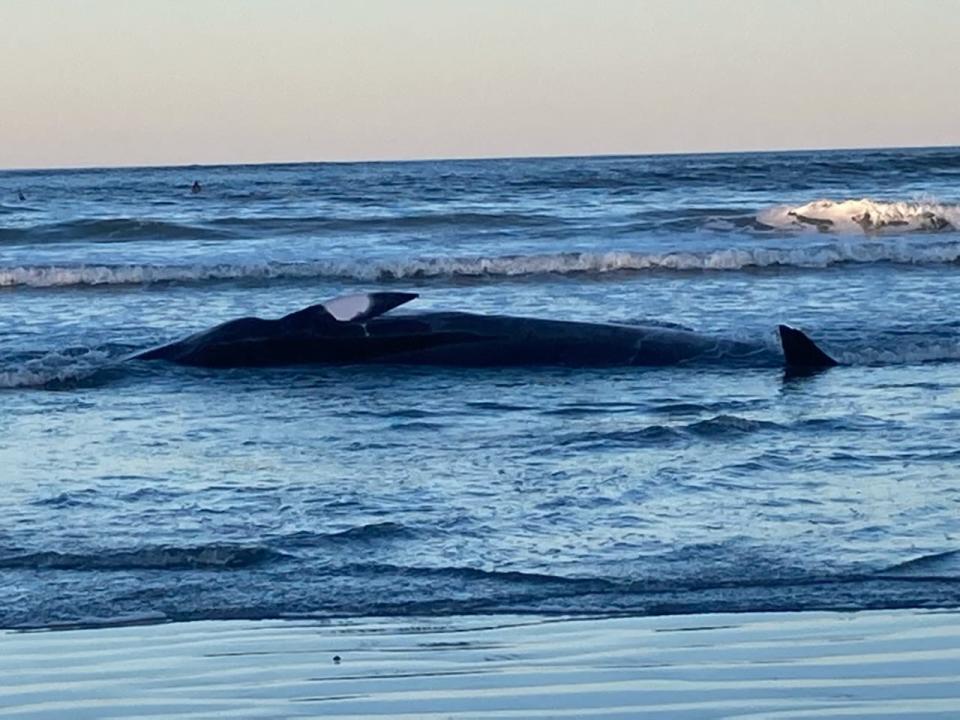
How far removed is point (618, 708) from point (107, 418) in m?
6.94

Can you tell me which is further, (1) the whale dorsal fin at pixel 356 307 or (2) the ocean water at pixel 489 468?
(1) the whale dorsal fin at pixel 356 307

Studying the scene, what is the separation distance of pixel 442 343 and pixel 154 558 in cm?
680

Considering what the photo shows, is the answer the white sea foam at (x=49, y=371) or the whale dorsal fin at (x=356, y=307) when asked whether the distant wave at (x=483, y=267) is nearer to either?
the whale dorsal fin at (x=356, y=307)

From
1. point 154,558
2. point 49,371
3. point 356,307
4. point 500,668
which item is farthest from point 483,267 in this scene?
point 500,668

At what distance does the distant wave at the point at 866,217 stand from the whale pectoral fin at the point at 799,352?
858 inches

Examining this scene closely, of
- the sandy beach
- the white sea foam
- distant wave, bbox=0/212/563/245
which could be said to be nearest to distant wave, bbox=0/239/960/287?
distant wave, bbox=0/212/563/245

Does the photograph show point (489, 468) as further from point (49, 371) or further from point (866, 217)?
point (866, 217)

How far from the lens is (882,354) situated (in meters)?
14.5

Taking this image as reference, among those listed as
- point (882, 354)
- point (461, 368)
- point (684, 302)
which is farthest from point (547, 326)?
point (684, 302)

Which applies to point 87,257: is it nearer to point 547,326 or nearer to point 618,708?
point 547,326

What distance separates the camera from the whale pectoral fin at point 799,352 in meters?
13.7

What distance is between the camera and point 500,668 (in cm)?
609

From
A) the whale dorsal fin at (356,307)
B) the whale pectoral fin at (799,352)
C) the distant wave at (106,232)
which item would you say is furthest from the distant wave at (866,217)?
the whale pectoral fin at (799,352)

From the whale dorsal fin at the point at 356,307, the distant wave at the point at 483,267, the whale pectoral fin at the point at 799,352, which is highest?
the whale dorsal fin at the point at 356,307
